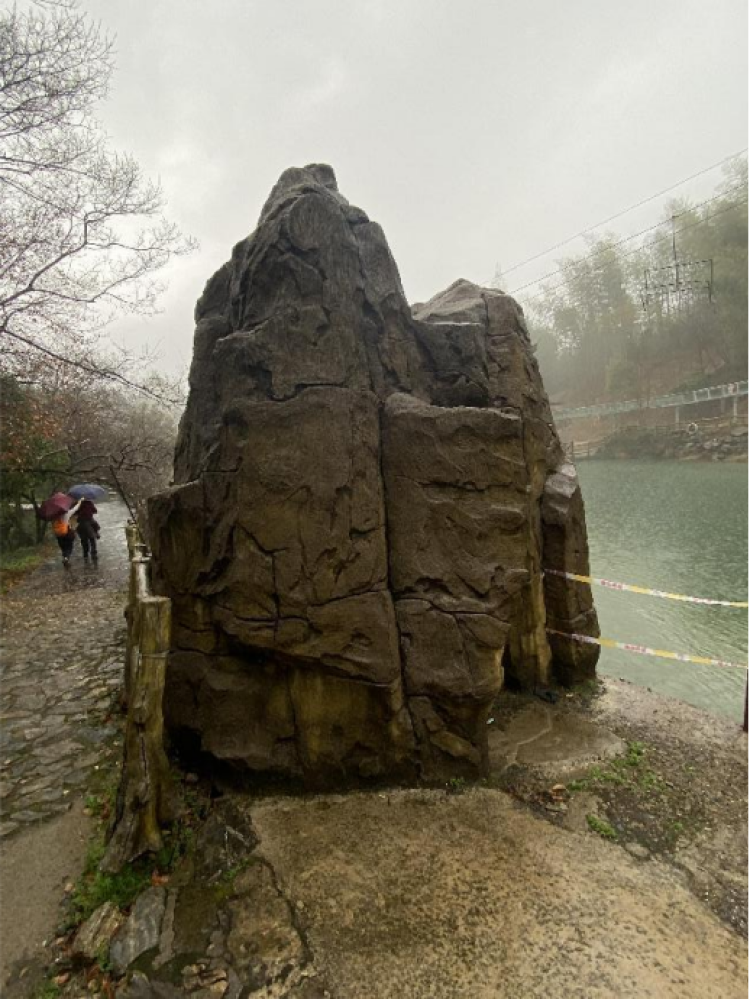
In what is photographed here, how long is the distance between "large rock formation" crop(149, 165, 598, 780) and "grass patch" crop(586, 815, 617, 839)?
0.87 m

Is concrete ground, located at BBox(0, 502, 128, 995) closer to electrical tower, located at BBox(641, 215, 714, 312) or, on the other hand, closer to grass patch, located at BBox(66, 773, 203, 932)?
grass patch, located at BBox(66, 773, 203, 932)

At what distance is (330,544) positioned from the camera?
416 cm

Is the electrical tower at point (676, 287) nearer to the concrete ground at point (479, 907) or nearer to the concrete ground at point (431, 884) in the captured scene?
the concrete ground at point (431, 884)

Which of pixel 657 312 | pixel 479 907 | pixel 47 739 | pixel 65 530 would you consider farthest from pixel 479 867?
pixel 657 312

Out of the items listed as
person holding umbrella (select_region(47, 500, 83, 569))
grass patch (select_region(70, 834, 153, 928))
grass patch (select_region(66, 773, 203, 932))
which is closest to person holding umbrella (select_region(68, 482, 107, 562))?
person holding umbrella (select_region(47, 500, 83, 569))

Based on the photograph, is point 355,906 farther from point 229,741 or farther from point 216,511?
point 216,511

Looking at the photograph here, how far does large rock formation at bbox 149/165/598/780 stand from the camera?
4145 millimetres

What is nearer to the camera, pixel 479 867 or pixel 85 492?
pixel 479 867

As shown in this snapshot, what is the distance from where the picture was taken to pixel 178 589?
450 centimetres

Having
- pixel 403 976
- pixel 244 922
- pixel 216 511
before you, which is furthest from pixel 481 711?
pixel 216 511

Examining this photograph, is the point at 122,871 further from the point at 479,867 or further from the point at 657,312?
the point at 657,312

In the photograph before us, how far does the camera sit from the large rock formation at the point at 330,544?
13.6 ft

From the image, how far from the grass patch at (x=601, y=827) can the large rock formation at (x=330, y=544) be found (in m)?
0.87

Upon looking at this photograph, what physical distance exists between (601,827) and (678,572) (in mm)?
11033
